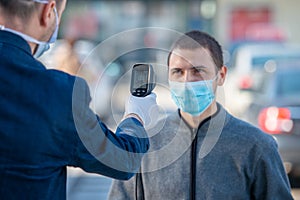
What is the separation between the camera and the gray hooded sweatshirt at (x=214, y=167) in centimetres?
325

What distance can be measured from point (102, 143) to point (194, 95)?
103 centimetres

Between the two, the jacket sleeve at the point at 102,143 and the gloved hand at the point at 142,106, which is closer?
the jacket sleeve at the point at 102,143

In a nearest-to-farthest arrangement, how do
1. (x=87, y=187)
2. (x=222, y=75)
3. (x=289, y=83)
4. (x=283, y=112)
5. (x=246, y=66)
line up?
1. (x=222, y=75)
2. (x=283, y=112)
3. (x=87, y=187)
4. (x=289, y=83)
5. (x=246, y=66)

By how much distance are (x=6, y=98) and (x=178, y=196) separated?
3.66 feet

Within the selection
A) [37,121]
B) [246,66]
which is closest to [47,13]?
[37,121]

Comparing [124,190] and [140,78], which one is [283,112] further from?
[140,78]

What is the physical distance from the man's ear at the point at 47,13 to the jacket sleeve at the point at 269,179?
1207 millimetres

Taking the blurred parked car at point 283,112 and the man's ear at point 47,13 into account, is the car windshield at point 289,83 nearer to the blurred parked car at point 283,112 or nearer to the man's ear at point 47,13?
the blurred parked car at point 283,112

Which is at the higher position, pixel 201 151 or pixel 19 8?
pixel 19 8

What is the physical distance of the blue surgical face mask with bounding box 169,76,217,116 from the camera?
348cm

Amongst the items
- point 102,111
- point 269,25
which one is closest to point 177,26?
point 269,25

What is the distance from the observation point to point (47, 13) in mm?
2570

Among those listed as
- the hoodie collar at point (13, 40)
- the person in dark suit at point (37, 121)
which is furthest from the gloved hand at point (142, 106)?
the hoodie collar at point (13, 40)

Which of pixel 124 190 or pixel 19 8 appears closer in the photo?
pixel 19 8
